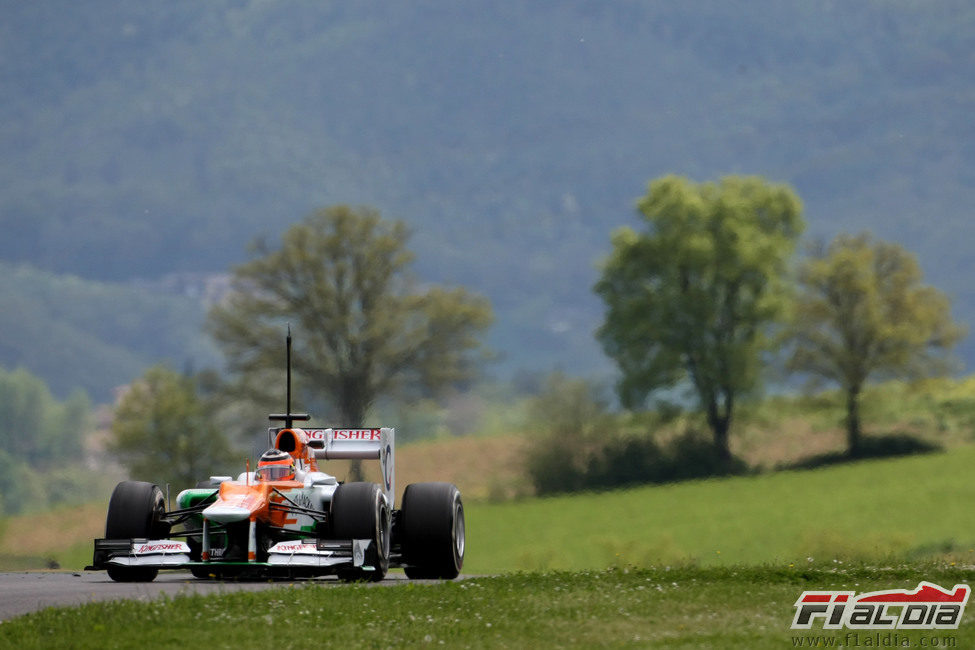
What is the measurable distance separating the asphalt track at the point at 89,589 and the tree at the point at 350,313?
3665cm

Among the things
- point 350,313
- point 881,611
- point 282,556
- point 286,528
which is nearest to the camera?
point 881,611

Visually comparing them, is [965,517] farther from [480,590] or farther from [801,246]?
[480,590]

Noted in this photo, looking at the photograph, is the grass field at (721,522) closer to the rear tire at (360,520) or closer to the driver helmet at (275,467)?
the driver helmet at (275,467)

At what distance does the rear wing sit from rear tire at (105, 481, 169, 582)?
3.62 m

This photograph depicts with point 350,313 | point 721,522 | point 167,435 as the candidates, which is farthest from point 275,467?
point 350,313

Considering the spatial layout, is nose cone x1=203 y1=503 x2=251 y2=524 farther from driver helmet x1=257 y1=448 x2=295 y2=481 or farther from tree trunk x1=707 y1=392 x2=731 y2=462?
tree trunk x1=707 y1=392 x2=731 y2=462

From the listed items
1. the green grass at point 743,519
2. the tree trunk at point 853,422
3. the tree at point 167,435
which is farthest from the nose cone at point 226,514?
the tree trunk at point 853,422

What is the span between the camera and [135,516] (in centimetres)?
2419

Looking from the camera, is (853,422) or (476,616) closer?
(476,616)

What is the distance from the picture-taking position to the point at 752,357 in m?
66.1

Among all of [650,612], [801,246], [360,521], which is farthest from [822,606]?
[801,246]

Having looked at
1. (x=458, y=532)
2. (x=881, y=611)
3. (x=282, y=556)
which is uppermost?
(x=458, y=532)

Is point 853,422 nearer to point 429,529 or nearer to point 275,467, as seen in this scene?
point 429,529

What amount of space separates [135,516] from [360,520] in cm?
418
